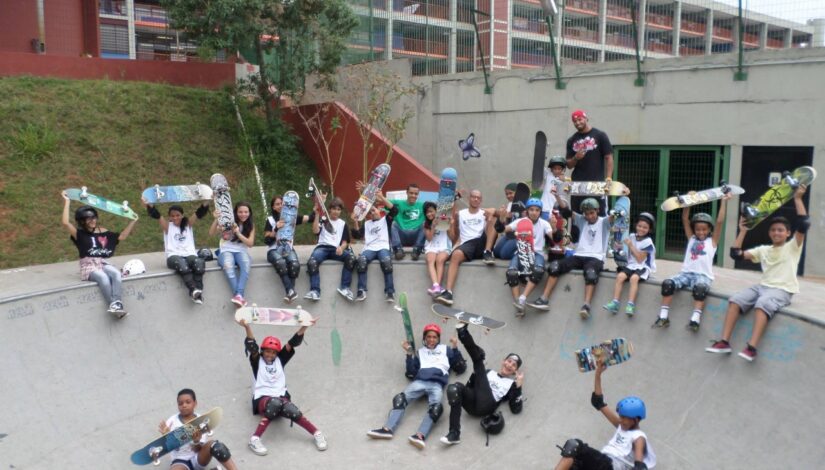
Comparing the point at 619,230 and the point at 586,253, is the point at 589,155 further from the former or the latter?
the point at 586,253

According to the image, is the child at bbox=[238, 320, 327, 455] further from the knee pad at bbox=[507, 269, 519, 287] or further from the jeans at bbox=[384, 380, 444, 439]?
the knee pad at bbox=[507, 269, 519, 287]

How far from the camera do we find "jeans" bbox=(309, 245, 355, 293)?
25.1 feet

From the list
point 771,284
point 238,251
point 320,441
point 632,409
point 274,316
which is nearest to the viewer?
point 632,409

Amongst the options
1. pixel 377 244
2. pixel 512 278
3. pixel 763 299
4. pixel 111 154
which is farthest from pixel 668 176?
pixel 111 154

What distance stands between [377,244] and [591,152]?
283 centimetres

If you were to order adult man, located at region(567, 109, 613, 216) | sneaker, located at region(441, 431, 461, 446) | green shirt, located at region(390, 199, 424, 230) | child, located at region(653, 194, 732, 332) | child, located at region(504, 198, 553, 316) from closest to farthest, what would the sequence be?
sneaker, located at region(441, 431, 461, 446), child, located at region(653, 194, 732, 332), child, located at region(504, 198, 553, 316), adult man, located at region(567, 109, 613, 216), green shirt, located at region(390, 199, 424, 230)

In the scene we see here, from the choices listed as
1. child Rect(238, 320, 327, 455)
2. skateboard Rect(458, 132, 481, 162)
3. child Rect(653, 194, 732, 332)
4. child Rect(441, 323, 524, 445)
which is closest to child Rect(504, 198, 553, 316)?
child Rect(441, 323, 524, 445)

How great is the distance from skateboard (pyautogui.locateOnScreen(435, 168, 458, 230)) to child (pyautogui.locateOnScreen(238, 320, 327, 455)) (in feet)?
8.13

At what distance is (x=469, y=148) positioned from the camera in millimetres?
12164

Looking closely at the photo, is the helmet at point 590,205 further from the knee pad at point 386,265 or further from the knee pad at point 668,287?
the knee pad at point 386,265

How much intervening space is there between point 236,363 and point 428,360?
2175 mm

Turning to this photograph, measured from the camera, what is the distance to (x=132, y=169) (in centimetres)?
1084

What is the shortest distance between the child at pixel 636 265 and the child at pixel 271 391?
324 cm

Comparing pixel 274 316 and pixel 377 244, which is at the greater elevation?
pixel 377 244
